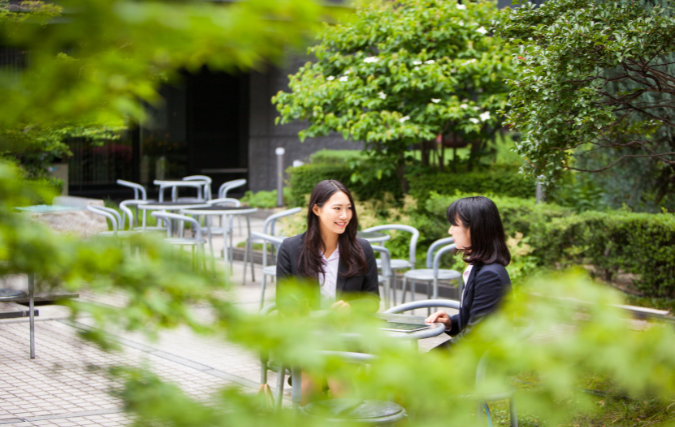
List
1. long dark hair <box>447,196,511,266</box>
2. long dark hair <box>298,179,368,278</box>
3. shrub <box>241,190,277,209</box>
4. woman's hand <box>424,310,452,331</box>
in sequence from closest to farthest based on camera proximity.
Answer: long dark hair <box>447,196,511,266</box> → woman's hand <box>424,310,452,331</box> → long dark hair <box>298,179,368,278</box> → shrub <box>241,190,277,209</box>

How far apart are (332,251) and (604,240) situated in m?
4.31

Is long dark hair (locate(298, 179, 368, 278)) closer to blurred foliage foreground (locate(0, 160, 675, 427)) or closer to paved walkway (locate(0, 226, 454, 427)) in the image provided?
paved walkway (locate(0, 226, 454, 427))

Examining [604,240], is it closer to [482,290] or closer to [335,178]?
[482,290]

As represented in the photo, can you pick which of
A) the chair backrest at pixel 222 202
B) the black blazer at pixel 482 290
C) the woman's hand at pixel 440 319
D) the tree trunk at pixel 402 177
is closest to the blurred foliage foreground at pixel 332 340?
the black blazer at pixel 482 290

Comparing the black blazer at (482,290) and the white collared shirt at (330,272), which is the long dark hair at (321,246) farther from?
the black blazer at (482,290)

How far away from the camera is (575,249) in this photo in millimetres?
7789

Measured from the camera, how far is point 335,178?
39.7 ft

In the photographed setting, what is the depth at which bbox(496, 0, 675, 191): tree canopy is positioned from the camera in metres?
4.40

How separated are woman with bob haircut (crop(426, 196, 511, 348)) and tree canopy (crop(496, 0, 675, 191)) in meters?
1.17

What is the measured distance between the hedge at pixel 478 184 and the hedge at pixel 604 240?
67.1 inches

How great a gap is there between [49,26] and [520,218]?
7.99 m

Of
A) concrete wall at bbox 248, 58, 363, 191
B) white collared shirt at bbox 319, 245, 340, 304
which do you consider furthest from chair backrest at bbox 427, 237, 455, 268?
concrete wall at bbox 248, 58, 363, 191

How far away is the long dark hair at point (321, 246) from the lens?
14.2 ft

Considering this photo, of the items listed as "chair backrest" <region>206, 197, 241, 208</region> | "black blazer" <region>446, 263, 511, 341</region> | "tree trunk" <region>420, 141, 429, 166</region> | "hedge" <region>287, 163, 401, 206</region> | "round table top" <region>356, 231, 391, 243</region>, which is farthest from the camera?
"hedge" <region>287, 163, 401, 206</region>
